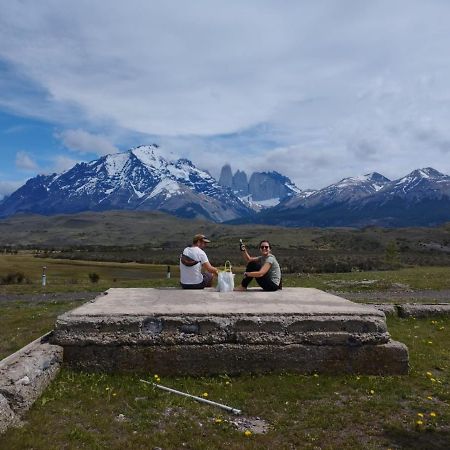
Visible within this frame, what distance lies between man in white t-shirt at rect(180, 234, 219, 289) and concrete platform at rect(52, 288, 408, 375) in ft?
14.4

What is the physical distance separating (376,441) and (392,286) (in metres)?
23.9

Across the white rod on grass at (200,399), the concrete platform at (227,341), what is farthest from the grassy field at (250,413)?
the concrete platform at (227,341)

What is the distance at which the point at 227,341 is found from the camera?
36.0 ft

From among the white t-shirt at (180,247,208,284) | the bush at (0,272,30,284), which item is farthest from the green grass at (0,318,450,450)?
the bush at (0,272,30,284)

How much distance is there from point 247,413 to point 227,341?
80.0 inches

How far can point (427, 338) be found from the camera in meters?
15.0

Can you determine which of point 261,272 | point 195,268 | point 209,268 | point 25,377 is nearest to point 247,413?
point 25,377

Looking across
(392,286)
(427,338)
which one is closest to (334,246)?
(392,286)

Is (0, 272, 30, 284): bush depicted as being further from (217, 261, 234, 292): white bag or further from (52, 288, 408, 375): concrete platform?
(52, 288, 408, 375): concrete platform

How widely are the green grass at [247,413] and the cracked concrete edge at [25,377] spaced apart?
8.5 inches

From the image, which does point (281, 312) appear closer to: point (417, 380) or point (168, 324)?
point (168, 324)

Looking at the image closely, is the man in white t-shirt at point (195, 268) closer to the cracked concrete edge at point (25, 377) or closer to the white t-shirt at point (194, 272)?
the white t-shirt at point (194, 272)

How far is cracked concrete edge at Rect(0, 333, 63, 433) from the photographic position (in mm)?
8305

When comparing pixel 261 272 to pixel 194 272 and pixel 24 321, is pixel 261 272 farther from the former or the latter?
pixel 24 321
